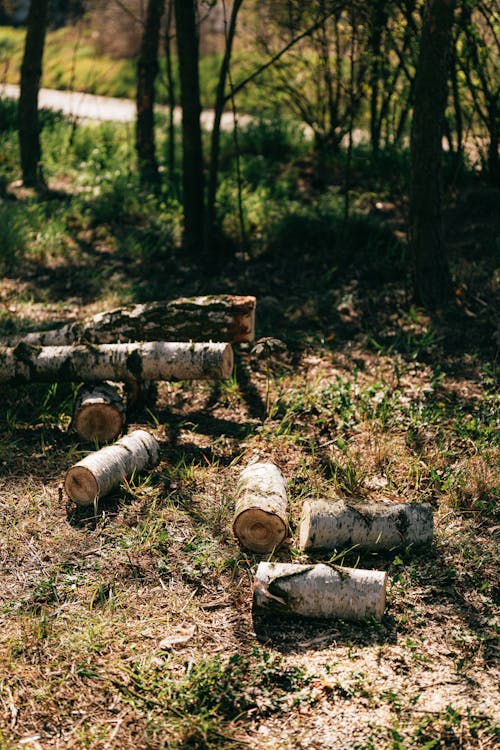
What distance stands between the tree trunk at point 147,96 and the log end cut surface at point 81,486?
5328 millimetres

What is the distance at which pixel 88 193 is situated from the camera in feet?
29.7

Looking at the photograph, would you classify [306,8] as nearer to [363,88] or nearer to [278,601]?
[363,88]

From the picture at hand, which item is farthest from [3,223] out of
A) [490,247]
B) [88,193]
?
[490,247]

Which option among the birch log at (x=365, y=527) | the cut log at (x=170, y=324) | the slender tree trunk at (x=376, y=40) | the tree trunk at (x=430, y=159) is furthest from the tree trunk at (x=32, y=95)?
the birch log at (x=365, y=527)

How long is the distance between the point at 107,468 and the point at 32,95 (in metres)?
6.15

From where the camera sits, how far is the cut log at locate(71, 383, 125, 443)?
5.18m

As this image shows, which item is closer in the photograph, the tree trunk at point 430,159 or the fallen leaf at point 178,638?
the fallen leaf at point 178,638

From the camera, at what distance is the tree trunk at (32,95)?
29.7ft

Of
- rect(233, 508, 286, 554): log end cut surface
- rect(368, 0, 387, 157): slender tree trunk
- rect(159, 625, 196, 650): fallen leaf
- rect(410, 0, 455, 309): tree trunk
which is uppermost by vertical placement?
rect(368, 0, 387, 157): slender tree trunk

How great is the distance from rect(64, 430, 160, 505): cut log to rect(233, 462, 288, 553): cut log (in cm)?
77

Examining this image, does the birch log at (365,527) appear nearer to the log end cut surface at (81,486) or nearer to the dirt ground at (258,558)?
the dirt ground at (258,558)

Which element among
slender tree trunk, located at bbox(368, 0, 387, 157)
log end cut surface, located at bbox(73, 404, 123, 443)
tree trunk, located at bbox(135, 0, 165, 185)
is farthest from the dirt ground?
tree trunk, located at bbox(135, 0, 165, 185)

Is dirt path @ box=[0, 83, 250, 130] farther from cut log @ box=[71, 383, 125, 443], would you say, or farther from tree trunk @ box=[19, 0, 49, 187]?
cut log @ box=[71, 383, 125, 443]

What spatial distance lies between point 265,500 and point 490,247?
13.7 ft
